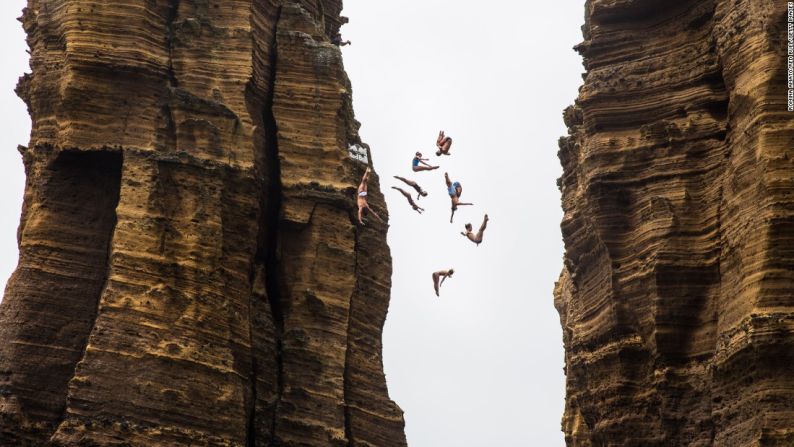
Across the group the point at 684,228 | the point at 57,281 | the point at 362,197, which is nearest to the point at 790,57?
the point at 684,228

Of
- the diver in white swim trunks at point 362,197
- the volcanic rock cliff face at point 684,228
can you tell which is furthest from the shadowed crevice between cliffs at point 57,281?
the volcanic rock cliff face at point 684,228

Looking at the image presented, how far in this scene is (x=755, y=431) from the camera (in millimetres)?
35000

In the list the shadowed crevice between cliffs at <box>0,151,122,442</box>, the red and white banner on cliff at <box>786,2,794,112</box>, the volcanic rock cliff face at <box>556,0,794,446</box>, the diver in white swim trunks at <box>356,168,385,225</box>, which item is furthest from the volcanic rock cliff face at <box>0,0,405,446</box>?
the red and white banner on cliff at <box>786,2,794,112</box>

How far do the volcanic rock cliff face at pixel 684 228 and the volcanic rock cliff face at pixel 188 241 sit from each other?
8.78 m

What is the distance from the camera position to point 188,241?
45438 millimetres

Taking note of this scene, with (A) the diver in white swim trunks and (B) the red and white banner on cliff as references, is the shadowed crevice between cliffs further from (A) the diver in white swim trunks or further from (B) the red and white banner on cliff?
(B) the red and white banner on cliff

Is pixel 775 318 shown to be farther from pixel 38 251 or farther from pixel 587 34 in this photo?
pixel 38 251

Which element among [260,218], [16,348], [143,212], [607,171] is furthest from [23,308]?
[607,171]

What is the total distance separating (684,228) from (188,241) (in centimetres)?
1347

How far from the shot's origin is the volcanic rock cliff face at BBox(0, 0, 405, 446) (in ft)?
144

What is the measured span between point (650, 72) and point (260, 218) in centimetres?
1348

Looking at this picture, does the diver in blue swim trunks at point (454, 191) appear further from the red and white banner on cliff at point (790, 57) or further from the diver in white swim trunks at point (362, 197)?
the red and white banner on cliff at point (790, 57)

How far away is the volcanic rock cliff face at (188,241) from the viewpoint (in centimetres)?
4388

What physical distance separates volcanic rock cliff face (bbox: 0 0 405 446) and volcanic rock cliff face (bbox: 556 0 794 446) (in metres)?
8.78
